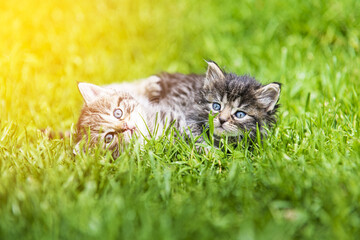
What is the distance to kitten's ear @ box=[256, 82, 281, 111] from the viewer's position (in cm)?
334

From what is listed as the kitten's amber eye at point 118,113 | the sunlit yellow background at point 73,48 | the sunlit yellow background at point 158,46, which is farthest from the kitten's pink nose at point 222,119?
the sunlit yellow background at point 73,48

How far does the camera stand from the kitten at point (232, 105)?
3.37m

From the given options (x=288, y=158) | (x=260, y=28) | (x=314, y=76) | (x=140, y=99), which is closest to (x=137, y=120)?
(x=140, y=99)

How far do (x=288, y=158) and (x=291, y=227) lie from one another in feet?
2.71

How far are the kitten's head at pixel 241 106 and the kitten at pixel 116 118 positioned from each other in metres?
0.39

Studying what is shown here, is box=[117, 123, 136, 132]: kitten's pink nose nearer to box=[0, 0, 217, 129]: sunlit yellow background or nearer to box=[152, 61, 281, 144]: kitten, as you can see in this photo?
box=[152, 61, 281, 144]: kitten

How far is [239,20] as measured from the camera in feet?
20.0

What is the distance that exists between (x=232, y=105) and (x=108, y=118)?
1.11 m

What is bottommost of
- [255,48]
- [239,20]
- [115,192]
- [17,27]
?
[115,192]

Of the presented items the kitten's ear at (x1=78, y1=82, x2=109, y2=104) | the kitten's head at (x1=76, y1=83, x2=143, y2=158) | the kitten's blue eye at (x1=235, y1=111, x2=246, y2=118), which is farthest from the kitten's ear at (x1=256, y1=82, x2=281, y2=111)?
the kitten's ear at (x1=78, y1=82, x2=109, y2=104)

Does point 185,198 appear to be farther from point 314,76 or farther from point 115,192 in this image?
point 314,76

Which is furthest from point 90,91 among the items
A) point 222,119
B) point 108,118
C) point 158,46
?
point 158,46

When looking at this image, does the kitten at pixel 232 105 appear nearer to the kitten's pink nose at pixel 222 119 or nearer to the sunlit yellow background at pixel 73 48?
the kitten's pink nose at pixel 222 119

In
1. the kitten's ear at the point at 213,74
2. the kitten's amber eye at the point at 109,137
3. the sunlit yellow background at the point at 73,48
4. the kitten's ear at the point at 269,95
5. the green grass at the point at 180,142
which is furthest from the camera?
the sunlit yellow background at the point at 73,48
